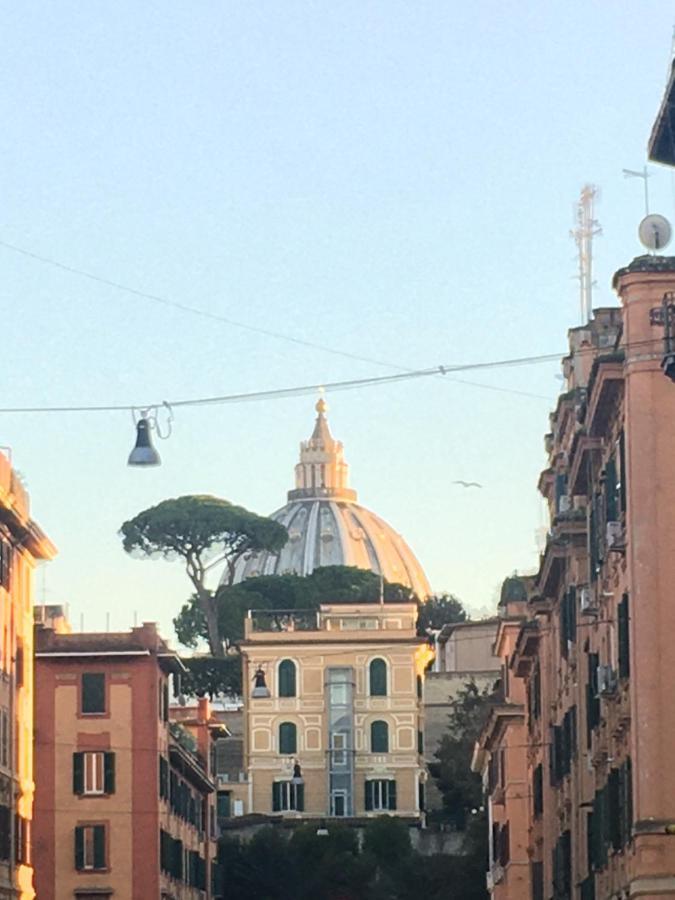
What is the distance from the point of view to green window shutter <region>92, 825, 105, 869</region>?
8725 centimetres

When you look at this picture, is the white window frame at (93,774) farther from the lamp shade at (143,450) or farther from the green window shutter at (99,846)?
the lamp shade at (143,450)

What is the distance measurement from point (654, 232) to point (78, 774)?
50202 mm

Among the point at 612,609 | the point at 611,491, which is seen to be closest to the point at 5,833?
the point at 612,609

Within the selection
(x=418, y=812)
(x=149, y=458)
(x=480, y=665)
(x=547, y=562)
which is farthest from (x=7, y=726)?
(x=480, y=665)

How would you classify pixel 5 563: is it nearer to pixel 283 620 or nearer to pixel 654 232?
pixel 654 232

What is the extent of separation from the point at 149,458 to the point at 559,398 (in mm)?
17262

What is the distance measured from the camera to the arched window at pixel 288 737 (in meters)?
154

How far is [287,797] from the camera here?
498ft

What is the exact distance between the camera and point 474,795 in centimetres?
13925

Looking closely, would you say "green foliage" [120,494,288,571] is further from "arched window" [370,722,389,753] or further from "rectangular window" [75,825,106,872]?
"rectangular window" [75,825,106,872]

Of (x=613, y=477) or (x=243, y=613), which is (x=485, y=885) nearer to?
(x=243, y=613)

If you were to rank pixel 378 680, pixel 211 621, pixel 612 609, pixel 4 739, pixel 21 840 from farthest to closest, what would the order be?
pixel 211 621, pixel 378 680, pixel 21 840, pixel 4 739, pixel 612 609

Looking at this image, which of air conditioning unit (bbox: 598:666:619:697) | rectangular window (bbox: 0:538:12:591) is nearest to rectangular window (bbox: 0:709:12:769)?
rectangular window (bbox: 0:538:12:591)

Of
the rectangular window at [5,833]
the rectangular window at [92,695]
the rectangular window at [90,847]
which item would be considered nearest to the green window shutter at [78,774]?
the rectangular window at [90,847]
